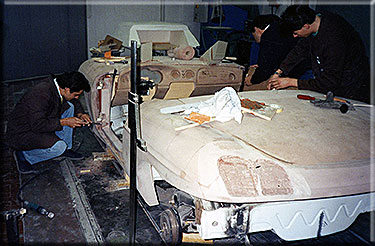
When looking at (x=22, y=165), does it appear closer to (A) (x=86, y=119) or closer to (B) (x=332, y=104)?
(A) (x=86, y=119)

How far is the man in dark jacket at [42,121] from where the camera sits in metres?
3.47

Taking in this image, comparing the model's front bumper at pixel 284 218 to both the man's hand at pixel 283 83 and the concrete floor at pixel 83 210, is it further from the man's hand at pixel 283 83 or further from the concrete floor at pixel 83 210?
the man's hand at pixel 283 83

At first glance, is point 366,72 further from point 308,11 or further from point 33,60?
point 33,60

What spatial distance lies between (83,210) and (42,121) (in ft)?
3.77

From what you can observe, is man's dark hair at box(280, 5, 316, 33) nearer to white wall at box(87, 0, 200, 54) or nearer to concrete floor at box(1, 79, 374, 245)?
concrete floor at box(1, 79, 374, 245)

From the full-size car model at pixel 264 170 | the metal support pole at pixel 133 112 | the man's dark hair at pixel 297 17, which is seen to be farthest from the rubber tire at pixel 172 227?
the man's dark hair at pixel 297 17

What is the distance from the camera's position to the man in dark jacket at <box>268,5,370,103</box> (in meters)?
2.84

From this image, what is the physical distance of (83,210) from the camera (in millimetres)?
2832

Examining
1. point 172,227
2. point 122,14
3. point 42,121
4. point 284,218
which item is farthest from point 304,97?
point 122,14

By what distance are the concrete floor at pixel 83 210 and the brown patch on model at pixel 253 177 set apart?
93 cm

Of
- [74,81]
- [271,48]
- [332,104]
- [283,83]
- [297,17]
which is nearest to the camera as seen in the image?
[332,104]

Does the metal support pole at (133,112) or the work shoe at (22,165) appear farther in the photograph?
the work shoe at (22,165)

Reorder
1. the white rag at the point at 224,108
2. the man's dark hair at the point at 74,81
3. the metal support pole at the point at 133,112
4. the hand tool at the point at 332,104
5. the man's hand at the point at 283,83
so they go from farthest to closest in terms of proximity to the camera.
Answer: the man's dark hair at the point at 74,81, the man's hand at the point at 283,83, the hand tool at the point at 332,104, the white rag at the point at 224,108, the metal support pole at the point at 133,112

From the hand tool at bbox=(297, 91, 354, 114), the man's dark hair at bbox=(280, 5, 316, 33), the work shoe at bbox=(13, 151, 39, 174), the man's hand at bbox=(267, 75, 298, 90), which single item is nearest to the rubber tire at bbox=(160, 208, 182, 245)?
the hand tool at bbox=(297, 91, 354, 114)
